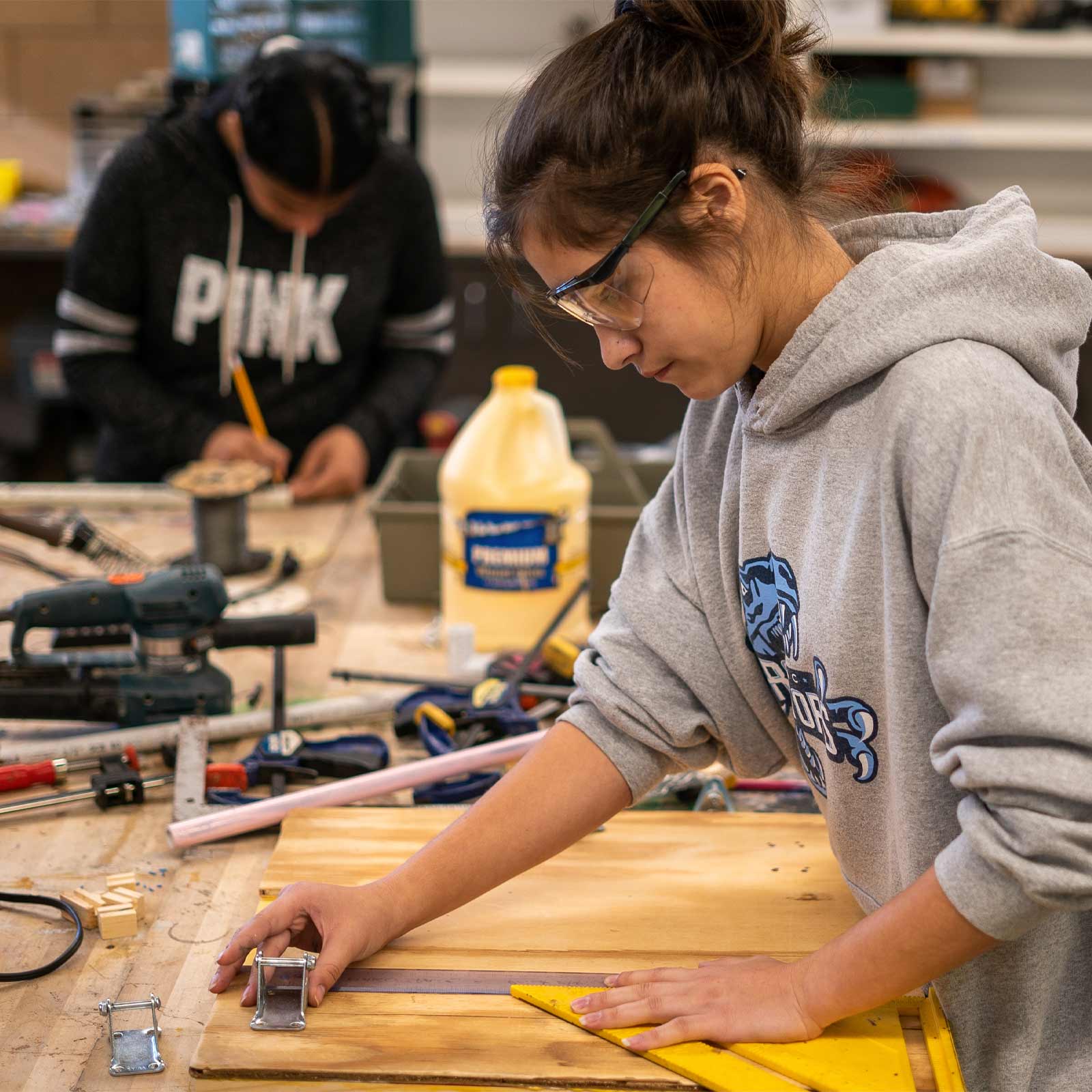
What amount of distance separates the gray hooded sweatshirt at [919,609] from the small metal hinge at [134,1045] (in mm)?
404

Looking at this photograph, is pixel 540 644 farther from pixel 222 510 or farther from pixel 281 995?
pixel 281 995

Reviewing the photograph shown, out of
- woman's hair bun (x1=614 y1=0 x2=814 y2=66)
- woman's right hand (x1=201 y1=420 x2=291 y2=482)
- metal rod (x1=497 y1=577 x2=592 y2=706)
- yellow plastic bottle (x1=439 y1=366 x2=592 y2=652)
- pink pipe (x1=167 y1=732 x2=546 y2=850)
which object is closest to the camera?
woman's hair bun (x1=614 y1=0 x2=814 y2=66)

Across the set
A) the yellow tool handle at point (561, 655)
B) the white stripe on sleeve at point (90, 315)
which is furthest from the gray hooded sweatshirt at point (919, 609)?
the white stripe on sleeve at point (90, 315)

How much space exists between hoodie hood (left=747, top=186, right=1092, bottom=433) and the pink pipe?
0.50 metres

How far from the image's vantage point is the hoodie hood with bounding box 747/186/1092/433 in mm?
809

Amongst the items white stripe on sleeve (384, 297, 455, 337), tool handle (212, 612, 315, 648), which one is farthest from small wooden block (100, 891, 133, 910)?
white stripe on sleeve (384, 297, 455, 337)

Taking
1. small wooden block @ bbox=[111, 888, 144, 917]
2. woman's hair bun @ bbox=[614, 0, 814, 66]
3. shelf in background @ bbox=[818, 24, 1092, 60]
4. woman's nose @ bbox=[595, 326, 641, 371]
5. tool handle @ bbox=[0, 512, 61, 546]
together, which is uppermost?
shelf in background @ bbox=[818, 24, 1092, 60]

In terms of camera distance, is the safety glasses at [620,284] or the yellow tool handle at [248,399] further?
the yellow tool handle at [248,399]

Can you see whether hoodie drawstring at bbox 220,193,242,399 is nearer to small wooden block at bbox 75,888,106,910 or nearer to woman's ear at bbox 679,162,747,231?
small wooden block at bbox 75,888,106,910

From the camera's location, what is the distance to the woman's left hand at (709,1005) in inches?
33.8

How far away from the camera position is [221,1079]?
0.83m

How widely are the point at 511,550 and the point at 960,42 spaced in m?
3.09

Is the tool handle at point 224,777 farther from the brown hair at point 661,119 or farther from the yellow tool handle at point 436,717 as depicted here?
the brown hair at point 661,119

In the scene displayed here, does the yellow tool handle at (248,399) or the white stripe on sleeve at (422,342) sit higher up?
the white stripe on sleeve at (422,342)
